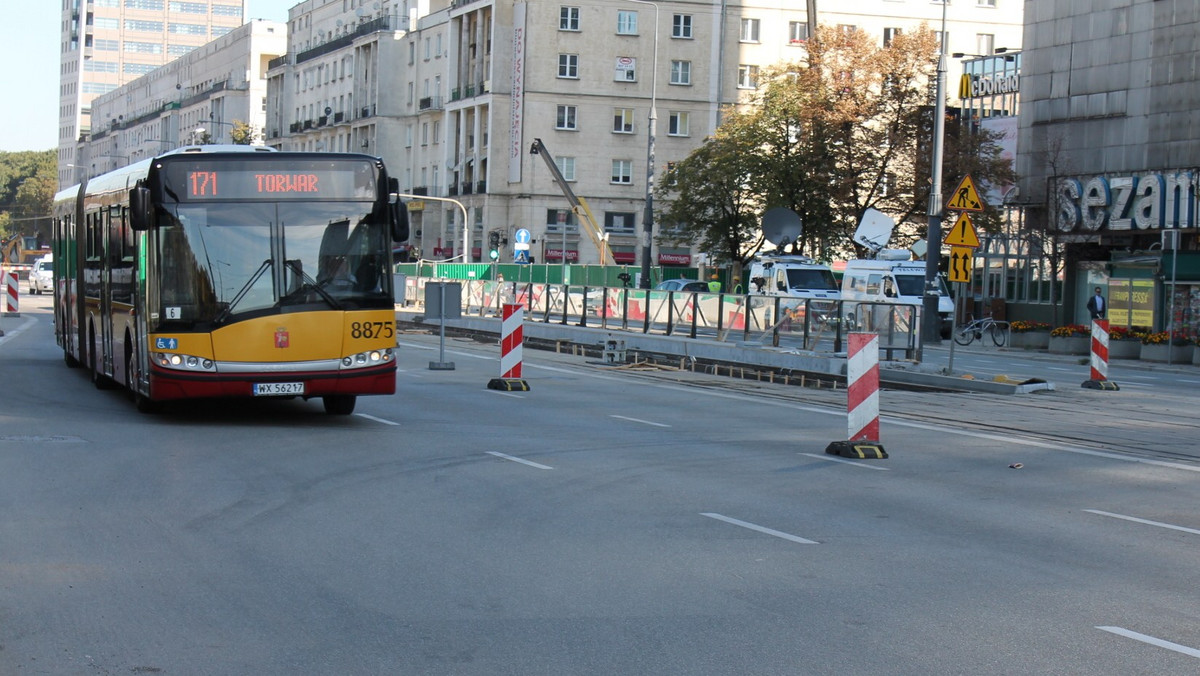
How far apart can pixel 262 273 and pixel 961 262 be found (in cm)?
1409

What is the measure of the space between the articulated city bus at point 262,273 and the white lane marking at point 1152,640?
994 cm

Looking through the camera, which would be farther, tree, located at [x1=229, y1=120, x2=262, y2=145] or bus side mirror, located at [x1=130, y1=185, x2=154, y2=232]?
tree, located at [x1=229, y1=120, x2=262, y2=145]

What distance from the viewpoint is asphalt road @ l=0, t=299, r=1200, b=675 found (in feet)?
21.8

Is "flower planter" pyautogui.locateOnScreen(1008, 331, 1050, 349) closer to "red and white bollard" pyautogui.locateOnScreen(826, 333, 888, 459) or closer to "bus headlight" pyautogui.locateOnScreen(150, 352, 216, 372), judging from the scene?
"red and white bollard" pyautogui.locateOnScreen(826, 333, 888, 459)

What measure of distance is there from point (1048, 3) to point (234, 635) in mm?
45064

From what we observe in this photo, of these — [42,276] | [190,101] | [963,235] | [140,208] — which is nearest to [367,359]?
[140,208]

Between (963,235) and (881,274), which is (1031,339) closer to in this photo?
(881,274)

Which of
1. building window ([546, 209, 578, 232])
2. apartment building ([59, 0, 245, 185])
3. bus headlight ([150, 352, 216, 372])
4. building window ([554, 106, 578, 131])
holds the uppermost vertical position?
apartment building ([59, 0, 245, 185])

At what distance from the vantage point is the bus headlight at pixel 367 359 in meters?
15.7

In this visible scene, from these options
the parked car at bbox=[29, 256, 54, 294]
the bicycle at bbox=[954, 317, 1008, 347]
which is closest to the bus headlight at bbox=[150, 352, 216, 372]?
the bicycle at bbox=[954, 317, 1008, 347]

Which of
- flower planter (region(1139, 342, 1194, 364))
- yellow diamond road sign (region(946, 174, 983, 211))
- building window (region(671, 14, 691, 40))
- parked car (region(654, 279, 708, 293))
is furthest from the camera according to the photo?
building window (region(671, 14, 691, 40))

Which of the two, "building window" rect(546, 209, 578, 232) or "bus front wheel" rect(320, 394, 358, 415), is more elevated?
"building window" rect(546, 209, 578, 232)

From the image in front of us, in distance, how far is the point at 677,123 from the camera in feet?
272

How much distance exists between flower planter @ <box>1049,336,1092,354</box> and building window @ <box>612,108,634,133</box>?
145 feet
